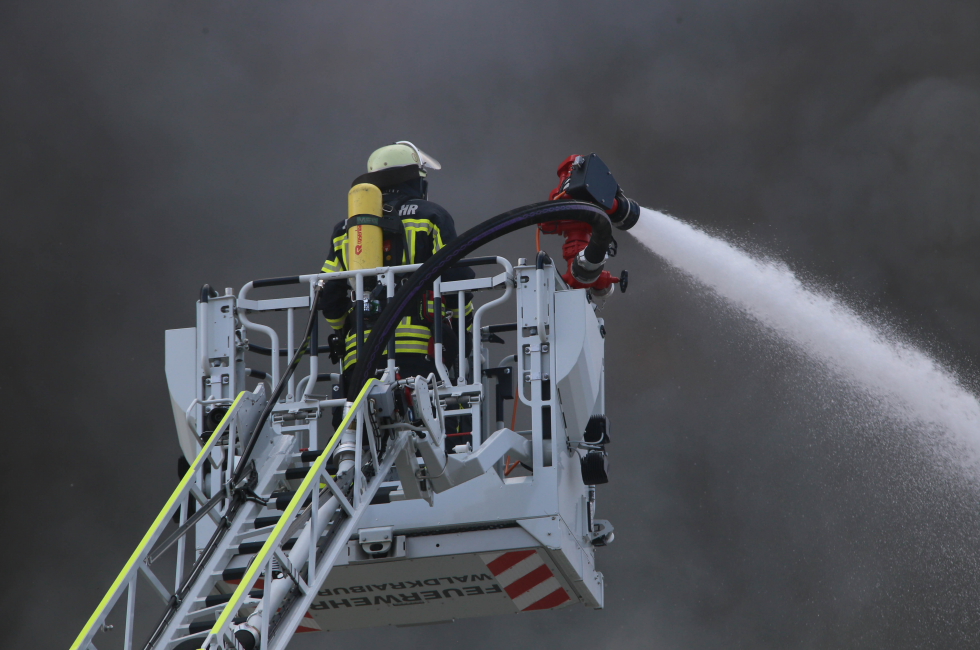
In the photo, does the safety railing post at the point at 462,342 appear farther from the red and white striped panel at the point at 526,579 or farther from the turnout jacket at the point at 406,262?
the red and white striped panel at the point at 526,579

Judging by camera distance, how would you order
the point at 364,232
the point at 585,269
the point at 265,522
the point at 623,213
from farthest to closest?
1. the point at 623,213
2. the point at 585,269
3. the point at 364,232
4. the point at 265,522

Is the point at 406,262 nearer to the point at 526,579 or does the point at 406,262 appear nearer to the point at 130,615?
the point at 526,579

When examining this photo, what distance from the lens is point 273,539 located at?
236 inches

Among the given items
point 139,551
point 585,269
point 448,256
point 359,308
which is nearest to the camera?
point 139,551

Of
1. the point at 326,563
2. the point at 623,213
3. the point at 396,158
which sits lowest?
the point at 326,563

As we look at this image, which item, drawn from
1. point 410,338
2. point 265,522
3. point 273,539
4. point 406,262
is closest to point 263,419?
point 265,522

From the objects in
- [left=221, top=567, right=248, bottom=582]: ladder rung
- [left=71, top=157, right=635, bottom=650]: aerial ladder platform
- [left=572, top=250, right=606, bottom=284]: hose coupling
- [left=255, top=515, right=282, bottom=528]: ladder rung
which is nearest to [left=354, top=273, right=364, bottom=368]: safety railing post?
[left=71, top=157, right=635, bottom=650]: aerial ladder platform

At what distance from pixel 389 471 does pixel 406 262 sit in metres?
1.77

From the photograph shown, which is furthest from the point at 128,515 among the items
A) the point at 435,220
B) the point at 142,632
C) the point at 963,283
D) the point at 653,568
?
the point at 963,283

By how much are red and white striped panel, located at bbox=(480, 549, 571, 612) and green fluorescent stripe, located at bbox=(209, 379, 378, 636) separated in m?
1.62

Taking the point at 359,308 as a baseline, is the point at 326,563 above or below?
below

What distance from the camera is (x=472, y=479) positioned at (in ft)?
25.1

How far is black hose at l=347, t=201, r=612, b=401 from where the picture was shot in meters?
7.29

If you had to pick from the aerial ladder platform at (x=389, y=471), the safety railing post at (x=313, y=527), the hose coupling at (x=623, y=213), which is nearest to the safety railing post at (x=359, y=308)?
the aerial ladder platform at (x=389, y=471)
